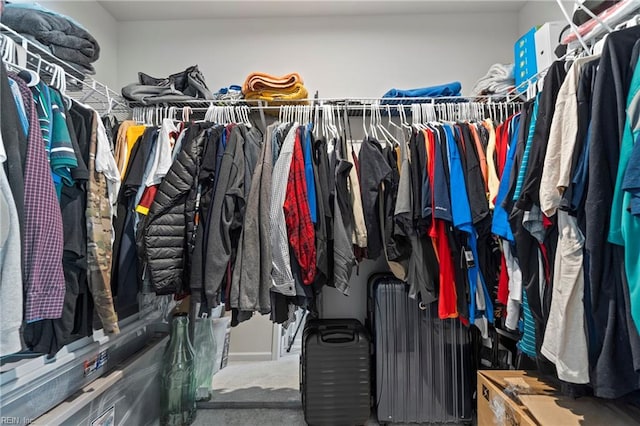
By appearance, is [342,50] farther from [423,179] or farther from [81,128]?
[81,128]

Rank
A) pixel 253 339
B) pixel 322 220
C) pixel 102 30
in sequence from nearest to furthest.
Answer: pixel 322 220
pixel 253 339
pixel 102 30

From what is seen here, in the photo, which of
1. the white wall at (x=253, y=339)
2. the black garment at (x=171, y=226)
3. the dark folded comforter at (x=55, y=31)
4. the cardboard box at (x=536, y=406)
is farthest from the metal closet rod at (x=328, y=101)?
the cardboard box at (x=536, y=406)

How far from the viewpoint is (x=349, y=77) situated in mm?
2055

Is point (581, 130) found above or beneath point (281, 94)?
beneath

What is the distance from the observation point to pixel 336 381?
1.58 meters

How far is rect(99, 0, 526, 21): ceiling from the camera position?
6.49 ft

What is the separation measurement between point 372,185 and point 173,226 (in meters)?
0.89

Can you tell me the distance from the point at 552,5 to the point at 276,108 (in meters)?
1.78

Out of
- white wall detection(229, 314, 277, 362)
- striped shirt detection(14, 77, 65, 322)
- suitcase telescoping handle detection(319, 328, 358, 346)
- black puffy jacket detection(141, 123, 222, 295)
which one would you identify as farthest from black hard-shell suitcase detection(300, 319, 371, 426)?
striped shirt detection(14, 77, 65, 322)

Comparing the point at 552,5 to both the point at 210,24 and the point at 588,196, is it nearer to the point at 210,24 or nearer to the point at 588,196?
the point at 588,196

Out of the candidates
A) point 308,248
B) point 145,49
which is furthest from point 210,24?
point 308,248

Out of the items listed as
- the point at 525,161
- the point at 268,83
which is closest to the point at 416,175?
the point at 525,161

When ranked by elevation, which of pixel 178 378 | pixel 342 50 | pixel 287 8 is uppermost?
pixel 287 8

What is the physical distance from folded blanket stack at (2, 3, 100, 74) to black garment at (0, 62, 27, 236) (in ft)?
1.89
